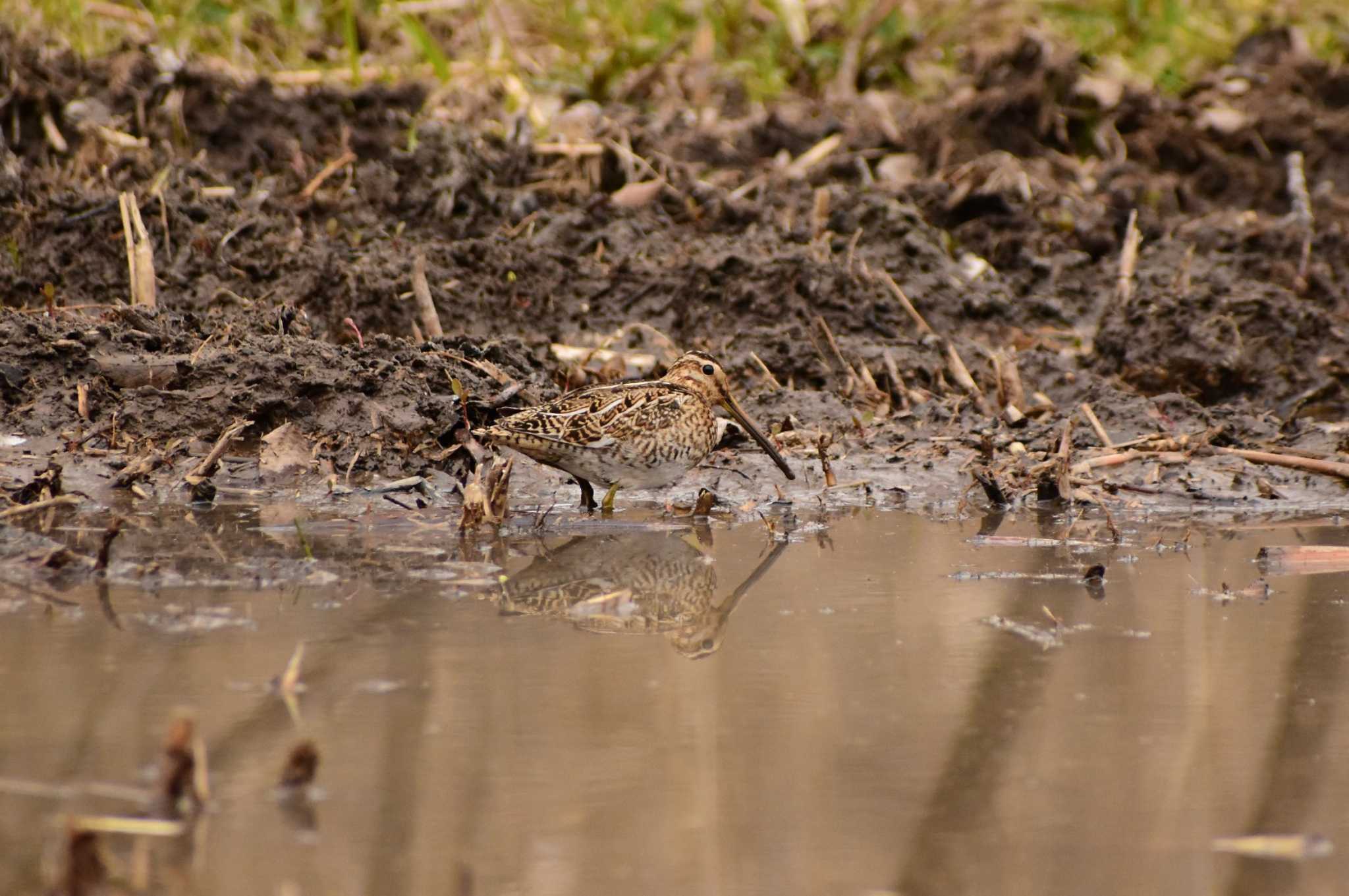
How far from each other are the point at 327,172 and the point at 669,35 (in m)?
3.51

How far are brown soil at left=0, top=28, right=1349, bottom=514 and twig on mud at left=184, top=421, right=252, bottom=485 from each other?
8.8 inches

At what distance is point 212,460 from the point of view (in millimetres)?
5633

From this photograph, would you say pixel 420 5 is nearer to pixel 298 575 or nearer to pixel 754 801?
pixel 298 575

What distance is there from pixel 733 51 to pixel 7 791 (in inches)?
361

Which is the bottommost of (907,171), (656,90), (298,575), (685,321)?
(298,575)

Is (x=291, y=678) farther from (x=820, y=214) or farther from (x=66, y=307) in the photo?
(x=820, y=214)

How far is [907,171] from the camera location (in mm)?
9367

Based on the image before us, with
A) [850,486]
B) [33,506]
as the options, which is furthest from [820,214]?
[33,506]

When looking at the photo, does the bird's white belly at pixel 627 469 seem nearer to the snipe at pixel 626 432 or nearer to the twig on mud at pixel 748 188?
the snipe at pixel 626 432

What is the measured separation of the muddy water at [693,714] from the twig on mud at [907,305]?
2.74 meters

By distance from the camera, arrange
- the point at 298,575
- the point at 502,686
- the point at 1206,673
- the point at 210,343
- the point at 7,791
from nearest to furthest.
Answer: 1. the point at 7,791
2. the point at 502,686
3. the point at 1206,673
4. the point at 298,575
5. the point at 210,343

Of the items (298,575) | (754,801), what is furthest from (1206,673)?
(298,575)

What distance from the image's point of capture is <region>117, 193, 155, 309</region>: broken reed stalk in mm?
6914

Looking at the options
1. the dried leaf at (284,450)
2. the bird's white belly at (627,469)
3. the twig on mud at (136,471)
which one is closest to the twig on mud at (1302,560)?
the bird's white belly at (627,469)
